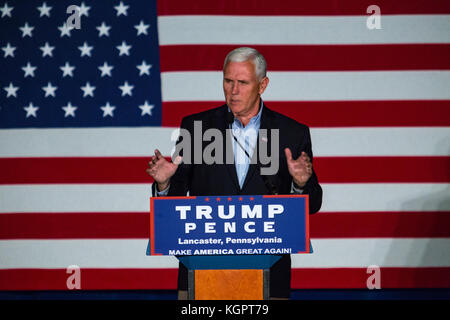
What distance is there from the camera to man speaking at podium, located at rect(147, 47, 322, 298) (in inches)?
60.8

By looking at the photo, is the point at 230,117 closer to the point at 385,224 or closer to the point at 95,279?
the point at 385,224

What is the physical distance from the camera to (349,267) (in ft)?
8.59

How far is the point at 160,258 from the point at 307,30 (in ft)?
5.13

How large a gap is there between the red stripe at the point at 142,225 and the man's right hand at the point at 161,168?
119 cm

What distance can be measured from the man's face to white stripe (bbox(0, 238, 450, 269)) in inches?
49.7

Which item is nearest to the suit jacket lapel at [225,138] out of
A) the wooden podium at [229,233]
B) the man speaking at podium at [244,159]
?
the man speaking at podium at [244,159]

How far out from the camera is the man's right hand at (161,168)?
1478 mm

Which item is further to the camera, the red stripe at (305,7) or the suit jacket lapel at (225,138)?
the red stripe at (305,7)

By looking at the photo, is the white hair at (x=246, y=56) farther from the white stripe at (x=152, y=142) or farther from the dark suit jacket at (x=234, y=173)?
the white stripe at (x=152, y=142)

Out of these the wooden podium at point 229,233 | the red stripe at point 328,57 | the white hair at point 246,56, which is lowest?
the wooden podium at point 229,233

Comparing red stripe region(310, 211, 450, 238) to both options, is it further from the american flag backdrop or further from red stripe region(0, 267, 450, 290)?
red stripe region(0, 267, 450, 290)

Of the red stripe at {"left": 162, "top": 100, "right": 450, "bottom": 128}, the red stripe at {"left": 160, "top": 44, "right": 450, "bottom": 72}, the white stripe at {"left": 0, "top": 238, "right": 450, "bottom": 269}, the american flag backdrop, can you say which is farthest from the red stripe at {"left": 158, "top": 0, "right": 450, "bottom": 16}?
the white stripe at {"left": 0, "top": 238, "right": 450, "bottom": 269}

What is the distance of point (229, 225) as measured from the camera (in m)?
1.31

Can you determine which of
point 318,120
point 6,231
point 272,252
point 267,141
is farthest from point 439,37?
point 6,231
